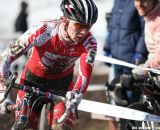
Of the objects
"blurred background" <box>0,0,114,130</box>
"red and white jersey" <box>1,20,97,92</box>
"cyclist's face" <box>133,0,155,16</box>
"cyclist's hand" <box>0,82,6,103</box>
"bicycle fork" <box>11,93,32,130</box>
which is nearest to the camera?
"cyclist's hand" <box>0,82,6,103</box>

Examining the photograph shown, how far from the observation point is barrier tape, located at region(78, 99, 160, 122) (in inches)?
316

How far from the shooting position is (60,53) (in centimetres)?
734

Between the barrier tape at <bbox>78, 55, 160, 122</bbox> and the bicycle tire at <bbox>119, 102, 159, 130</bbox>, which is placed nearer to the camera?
the barrier tape at <bbox>78, 55, 160, 122</bbox>

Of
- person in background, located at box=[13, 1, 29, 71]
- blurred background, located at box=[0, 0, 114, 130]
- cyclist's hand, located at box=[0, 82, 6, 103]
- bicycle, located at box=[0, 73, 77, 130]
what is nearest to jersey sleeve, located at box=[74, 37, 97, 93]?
bicycle, located at box=[0, 73, 77, 130]

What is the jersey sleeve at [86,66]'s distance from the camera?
6827 millimetres

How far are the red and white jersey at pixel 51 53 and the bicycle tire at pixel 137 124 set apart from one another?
1.23m

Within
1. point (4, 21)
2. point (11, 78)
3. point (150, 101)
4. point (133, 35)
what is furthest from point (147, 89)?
point (4, 21)

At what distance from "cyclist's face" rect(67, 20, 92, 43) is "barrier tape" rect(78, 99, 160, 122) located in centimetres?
159

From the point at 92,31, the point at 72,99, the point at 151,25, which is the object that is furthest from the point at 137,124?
the point at 92,31

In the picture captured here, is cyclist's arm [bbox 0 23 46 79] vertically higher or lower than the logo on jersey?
higher

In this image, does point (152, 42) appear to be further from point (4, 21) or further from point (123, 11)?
point (4, 21)

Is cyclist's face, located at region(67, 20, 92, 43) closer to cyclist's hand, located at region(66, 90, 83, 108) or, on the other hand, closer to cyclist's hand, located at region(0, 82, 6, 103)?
cyclist's hand, located at region(66, 90, 83, 108)

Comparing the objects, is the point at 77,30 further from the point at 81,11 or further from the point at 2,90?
the point at 2,90

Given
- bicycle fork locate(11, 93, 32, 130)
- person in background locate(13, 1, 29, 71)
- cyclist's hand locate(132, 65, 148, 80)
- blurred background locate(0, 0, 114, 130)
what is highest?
bicycle fork locate(11, 93, 32, 130)
